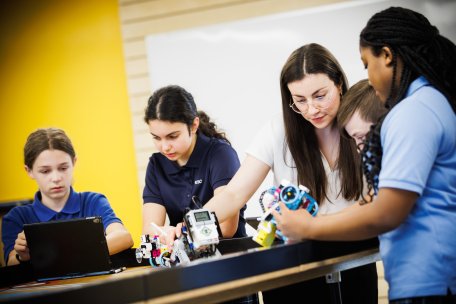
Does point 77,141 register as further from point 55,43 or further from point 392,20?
point 392,20

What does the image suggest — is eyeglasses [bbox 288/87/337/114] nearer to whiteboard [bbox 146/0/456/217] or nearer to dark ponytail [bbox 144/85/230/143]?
dark ponytail [bbox 144/85/230/143]

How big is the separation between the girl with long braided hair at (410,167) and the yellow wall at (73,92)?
3.63 m

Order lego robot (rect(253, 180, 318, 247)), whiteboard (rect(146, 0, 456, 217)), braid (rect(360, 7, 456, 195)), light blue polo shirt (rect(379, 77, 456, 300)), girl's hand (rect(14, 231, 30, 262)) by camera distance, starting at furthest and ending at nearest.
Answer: whiteboard (rect(146, 0, 456, 217)) → girl's hand (rect(14, 231, 30, 262)) → lego robot (rect(253, 180, 318, 247)) → braid (rect(360, 7, 456, 195)) → light blue polo shirt (rect(379, 77, 456, 300))

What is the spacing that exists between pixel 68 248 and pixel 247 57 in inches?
109

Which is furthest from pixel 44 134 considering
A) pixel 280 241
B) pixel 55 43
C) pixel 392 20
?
pixel 55 43

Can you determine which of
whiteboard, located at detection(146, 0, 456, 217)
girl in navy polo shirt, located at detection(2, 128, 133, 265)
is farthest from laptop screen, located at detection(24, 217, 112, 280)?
whiteboard, located at detection(146, 0, 456, 217)

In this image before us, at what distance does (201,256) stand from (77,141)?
3.51 m

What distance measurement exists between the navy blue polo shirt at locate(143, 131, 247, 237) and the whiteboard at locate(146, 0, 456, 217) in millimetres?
1643

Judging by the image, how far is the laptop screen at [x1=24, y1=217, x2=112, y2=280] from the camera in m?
2.44

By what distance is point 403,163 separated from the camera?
60.9 inches

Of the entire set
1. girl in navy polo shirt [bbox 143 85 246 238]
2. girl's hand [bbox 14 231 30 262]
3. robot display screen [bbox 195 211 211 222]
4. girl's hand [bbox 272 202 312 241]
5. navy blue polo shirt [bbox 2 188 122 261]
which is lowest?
girl's hand [bbox 14 231 30 262]

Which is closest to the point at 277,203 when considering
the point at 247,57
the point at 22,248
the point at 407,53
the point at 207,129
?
the point at 407,53

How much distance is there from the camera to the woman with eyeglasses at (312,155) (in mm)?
2348

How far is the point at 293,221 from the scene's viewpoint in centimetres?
177
